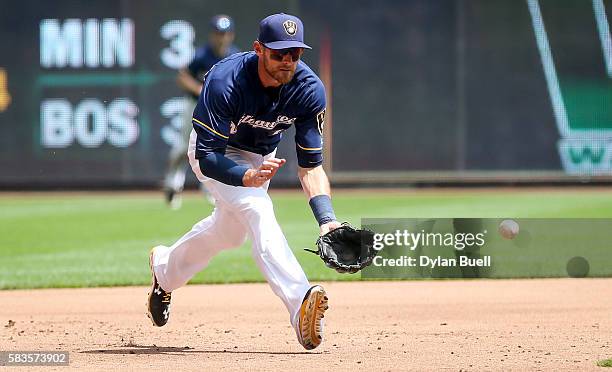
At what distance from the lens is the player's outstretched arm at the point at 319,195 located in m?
5.51

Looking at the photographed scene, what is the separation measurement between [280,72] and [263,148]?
23.6 inches

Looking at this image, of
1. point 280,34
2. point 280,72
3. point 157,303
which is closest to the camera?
point 280,34

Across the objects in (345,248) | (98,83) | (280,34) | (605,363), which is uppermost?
(98,83)

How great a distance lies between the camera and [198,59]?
46.1ft

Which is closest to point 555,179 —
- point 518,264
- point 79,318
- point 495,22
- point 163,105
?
point 495,22

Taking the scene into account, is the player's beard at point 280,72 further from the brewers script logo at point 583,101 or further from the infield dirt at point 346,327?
the brewers script logo at point 583,101

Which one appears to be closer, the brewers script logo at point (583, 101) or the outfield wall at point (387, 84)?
the brewers script logo at point (583, 101)

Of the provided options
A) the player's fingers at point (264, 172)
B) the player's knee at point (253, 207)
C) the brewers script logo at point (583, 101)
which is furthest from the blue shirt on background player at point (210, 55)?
the player's fingers at point (264, 172)

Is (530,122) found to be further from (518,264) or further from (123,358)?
(123,358)

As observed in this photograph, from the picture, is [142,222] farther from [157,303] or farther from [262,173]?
[262,173]

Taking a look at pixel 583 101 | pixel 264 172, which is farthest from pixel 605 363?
pixel 583 101

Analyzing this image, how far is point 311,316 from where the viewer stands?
525 cm

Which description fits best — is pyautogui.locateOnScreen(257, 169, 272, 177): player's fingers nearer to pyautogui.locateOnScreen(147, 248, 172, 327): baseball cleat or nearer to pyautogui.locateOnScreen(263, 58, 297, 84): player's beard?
pyautogui.locateOnScreen(263, 58, 297, 84): player's beard

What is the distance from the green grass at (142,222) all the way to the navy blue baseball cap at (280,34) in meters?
3.94
